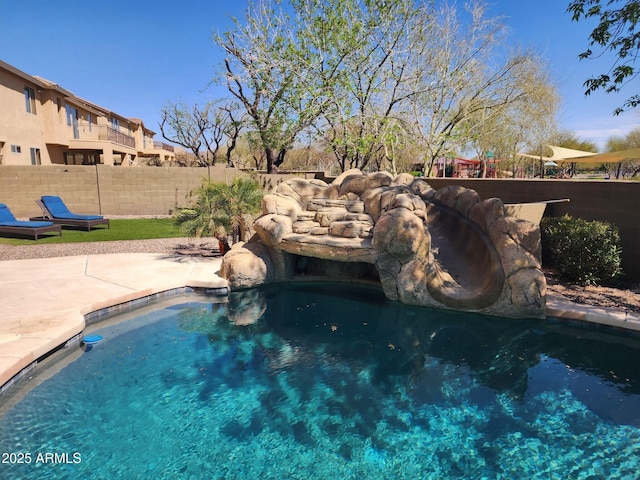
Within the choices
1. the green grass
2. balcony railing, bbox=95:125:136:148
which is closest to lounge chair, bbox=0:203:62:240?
the green grass

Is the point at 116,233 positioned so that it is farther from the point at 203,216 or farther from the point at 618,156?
the point at 618,156

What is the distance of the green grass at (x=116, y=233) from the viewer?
12.3 metres

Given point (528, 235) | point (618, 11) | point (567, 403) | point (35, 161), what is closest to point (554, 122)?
point (618, 11)

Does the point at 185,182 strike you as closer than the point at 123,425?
No

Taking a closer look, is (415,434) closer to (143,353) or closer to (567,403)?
(567,403)

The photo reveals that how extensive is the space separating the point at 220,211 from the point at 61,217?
24.6 feet

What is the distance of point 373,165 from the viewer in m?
35.1

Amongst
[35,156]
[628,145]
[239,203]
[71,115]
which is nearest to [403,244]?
[239,203]

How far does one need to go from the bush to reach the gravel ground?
344 inches

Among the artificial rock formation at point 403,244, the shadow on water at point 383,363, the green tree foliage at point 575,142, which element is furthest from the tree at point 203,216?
the green tree foliage at point 575,142

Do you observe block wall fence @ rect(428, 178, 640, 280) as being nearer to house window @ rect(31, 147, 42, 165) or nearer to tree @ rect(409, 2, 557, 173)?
tree @ rect(409, 2, 557, 173)

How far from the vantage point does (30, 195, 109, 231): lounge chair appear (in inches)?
541

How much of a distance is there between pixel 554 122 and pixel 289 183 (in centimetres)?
2093

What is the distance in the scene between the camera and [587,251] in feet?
27.3
